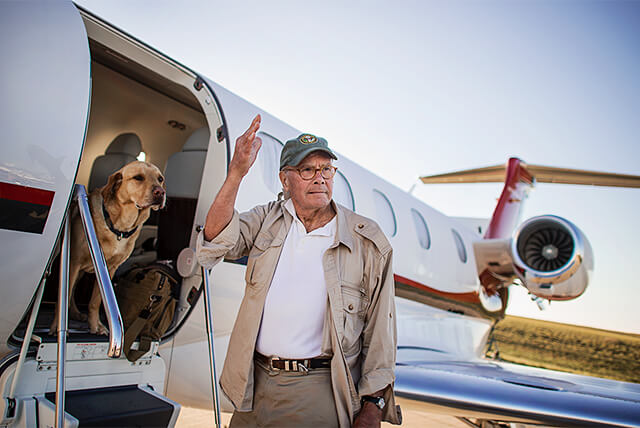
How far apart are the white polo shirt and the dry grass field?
32.1m

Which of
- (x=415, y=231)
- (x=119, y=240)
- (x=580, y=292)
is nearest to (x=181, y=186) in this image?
(x=119, y=240)

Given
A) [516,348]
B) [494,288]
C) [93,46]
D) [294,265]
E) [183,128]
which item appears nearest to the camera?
[294,265]

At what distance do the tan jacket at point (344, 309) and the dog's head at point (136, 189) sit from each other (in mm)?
1206

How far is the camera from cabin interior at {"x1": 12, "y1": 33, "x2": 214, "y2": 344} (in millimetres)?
3893

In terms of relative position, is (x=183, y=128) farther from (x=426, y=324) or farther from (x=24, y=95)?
(x=426, y=324)

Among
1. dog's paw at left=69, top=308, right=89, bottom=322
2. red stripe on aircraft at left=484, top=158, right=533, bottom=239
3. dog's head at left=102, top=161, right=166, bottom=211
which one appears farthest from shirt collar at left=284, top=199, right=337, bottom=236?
red stripe on aircraft at left=484, top=158, right=533, bottom=239

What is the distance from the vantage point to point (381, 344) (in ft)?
6.41

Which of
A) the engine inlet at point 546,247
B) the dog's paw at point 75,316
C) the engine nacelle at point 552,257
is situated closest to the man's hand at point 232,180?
the dog's paw at point 75,316

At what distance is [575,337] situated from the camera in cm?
5481

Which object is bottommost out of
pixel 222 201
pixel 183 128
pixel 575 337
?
pixel 575 337

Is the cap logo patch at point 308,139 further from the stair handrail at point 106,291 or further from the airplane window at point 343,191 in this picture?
the airplane window at point 343,191

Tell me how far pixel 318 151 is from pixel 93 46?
94.8 inches

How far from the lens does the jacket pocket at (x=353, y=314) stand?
1955 millimetres

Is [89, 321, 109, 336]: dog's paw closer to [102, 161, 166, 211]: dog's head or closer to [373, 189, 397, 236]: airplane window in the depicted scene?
[102, 161, 166, 211]: dog's head
